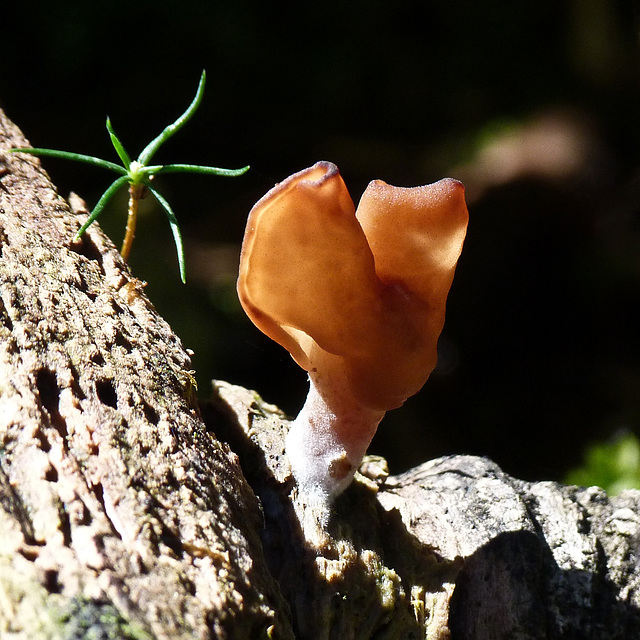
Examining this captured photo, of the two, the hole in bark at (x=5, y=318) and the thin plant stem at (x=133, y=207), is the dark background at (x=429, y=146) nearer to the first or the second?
the thin plant stem at (x=133, y=207)

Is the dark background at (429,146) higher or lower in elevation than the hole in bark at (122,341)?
higher

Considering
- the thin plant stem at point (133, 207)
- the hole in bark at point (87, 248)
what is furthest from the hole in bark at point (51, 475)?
the thin plant stem at point (133, 207)

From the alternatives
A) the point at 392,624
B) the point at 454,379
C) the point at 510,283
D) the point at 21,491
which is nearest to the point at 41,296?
the point at 21,491

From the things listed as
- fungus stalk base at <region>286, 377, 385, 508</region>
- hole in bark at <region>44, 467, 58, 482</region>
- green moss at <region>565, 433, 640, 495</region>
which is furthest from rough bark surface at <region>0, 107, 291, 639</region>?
green moss at <region>565, 433, 640, 495</region>

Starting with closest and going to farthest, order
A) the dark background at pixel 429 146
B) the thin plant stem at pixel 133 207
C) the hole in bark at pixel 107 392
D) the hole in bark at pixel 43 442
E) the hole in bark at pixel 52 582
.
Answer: the hole in bark at pixel 52 582 → the hole in bark at pixel 43 442 → the hole in bark at pixel 107 392 → the thin plant stem at pixel 133 207 → the dark background at pixel 429 146

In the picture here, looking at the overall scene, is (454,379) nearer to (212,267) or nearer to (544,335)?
(544,335)

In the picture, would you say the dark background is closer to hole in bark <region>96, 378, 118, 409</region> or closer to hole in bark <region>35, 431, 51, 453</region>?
hole in bark <region>96, 378, 118, 409</region>
